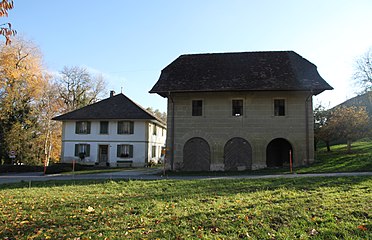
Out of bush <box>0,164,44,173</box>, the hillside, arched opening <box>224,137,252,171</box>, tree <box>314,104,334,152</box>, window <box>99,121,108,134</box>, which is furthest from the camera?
the hillside

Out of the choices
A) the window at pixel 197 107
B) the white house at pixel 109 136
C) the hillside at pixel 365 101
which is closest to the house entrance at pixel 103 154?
the white house at pixel 109 136

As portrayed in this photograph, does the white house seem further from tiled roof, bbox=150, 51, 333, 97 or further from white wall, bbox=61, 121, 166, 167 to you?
tiled roof, bbox=150, 51, 333, 97

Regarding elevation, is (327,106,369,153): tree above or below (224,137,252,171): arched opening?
above

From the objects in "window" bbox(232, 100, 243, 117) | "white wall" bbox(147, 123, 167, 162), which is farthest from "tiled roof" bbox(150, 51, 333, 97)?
"white wall" bbox(147, 123, 167, 162)

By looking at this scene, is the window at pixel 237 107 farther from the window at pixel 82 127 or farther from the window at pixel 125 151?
the window at pixel 82 127

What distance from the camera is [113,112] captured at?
36312 millimetres

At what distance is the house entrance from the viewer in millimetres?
35469

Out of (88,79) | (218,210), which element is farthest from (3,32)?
(88,79)

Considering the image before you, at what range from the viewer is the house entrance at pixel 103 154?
35.5 m

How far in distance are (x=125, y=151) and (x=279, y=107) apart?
63.0 feet

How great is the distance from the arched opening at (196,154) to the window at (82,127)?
17.8 m

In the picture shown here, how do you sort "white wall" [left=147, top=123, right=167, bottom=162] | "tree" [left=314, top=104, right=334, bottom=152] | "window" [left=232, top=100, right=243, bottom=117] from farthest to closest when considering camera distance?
1. "white wall" [left=147, top=123, right=167, bottom=162]
2. "tree" [left=314, top=104, right=334, bottom=152]
3. "window" [left=232, top=100, right=243, bottom=117]

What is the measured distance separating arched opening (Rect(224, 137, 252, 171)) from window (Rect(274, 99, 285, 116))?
3.00 meters

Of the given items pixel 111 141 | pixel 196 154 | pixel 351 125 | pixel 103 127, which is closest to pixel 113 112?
pixel 103 127
